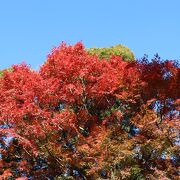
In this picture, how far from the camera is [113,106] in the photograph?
68.8 feet

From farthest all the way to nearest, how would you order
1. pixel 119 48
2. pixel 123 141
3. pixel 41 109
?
pixel 119 48, pixel 41 109, pixel 123 141

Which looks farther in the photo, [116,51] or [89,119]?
[116,51]

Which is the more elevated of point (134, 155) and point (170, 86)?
point (170, 86)

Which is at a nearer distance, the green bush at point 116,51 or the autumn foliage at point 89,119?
the autumn foliage at point 89,119

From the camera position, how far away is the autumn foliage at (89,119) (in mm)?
17281

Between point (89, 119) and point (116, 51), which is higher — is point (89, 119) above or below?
below

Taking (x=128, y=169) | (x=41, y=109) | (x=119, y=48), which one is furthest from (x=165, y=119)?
(x=119, y=48)

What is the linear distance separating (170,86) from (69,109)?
543cm

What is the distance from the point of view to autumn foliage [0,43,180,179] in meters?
17.3

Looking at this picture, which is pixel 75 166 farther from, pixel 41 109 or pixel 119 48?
pixel 119 48

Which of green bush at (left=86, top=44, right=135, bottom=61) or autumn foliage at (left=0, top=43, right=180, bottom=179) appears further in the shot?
green bush at (left=86, top=44, right=135, bottom=61)

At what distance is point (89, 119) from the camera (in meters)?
20.3

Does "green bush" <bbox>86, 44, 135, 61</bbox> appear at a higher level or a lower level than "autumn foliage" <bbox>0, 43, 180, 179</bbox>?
higher

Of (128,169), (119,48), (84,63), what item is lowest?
(128,169)
